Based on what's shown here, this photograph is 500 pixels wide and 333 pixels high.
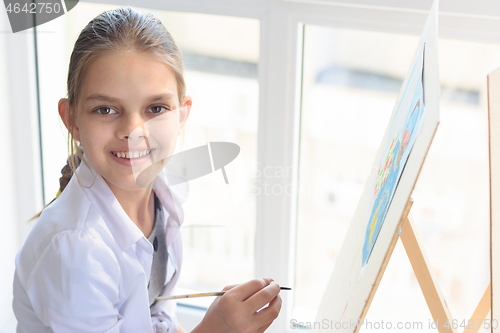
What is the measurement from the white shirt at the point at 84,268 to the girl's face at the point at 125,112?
5 centimetres

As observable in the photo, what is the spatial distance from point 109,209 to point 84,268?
12cm

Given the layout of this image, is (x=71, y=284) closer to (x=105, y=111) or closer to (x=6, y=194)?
(x=105, y=111)

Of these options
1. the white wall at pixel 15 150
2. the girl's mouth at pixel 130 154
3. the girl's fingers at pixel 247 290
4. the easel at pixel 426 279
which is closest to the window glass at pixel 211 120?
the white wall at pixel 15 150

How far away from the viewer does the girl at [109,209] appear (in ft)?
2.40

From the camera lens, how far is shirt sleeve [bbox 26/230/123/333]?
0.72 m

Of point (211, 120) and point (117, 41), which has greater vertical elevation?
point (117, 41)

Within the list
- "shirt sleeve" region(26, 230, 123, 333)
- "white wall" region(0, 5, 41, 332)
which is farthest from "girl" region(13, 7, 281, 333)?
"white wall" region(0, 5, 41, 332)

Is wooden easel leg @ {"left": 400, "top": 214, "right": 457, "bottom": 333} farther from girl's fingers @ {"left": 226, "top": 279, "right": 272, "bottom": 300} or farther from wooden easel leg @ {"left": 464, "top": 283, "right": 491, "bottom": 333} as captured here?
girl's fingers @ {"left": 226, "top": 279, "right": 272, "bottom": 300}

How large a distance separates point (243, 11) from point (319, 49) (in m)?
0.19

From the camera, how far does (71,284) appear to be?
2.36 feet

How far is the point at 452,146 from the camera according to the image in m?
1.07

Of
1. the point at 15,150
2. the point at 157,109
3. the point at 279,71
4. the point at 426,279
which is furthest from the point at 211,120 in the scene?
the point at 426,279

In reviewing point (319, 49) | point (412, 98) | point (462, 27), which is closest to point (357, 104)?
point (319, 49)

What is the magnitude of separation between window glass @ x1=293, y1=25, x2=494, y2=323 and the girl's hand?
1.35 ft
